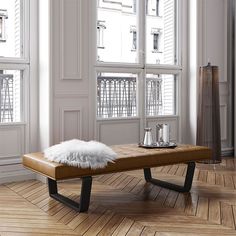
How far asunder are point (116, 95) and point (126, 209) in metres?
1.72

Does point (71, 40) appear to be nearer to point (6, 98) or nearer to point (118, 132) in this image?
point (6, 98)

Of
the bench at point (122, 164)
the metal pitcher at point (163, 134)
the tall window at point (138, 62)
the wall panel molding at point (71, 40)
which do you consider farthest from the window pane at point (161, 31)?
the bench at point (122, 164)

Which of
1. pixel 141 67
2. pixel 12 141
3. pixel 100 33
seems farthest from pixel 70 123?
pixel 141 67

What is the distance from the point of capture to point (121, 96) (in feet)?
14.0

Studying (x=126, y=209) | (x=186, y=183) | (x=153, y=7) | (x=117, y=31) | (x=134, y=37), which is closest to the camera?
(x=126, y=209)

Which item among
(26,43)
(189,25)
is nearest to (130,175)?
(26,43)

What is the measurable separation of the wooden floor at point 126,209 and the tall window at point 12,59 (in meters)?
0.68

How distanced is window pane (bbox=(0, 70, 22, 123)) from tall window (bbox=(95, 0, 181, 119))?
2.66 ft

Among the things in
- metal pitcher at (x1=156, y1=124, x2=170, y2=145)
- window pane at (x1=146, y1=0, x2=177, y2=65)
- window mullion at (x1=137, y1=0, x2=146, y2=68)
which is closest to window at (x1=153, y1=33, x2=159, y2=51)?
window pane at (x1=146, y1=0, x2=177, y2=65)

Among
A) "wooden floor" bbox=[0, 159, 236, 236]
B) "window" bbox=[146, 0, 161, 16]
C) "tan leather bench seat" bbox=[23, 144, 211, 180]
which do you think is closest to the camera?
"wooden floor" bbox=[0, 159, 236, 236]

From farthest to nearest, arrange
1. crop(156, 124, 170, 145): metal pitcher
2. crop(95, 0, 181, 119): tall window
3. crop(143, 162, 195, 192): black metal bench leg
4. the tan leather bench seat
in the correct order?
crop(95, 0, 181, 119): tall window < crop(156, 124, 170, 145): metal pitcher < crop(143, 162, 195, 192): black metal bench leg < the tan leather bench seat

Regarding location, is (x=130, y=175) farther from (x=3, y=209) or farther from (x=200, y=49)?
(x=200, y=49)

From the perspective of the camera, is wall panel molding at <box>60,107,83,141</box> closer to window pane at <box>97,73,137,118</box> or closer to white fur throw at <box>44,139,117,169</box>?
window pane at <box>97,73,137,118</box>

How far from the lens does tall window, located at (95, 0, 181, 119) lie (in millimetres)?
4129
